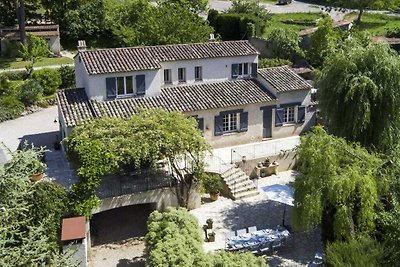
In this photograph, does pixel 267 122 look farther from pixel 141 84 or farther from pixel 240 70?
pixel 141 84

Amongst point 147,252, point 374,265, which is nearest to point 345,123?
point 374,265

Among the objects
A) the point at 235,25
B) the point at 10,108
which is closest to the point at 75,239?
the point at 10,108

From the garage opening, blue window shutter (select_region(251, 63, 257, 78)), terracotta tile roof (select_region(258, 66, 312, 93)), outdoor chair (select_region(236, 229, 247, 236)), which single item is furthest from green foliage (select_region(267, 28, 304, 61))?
outdoor chair (select_region(236, 229, 247, 236))

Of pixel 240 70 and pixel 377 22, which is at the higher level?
pixel 377 22

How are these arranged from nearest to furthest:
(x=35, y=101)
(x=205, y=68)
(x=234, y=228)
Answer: (x=234, y=228), (x=205, y=68), (x=35, y=101)

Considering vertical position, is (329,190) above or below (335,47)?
below

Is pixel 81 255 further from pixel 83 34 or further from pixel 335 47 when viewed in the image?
pixel 83 34

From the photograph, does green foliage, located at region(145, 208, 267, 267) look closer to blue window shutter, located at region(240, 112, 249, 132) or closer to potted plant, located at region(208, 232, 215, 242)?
potted plant, located at region(208, 232, 215, 242)
